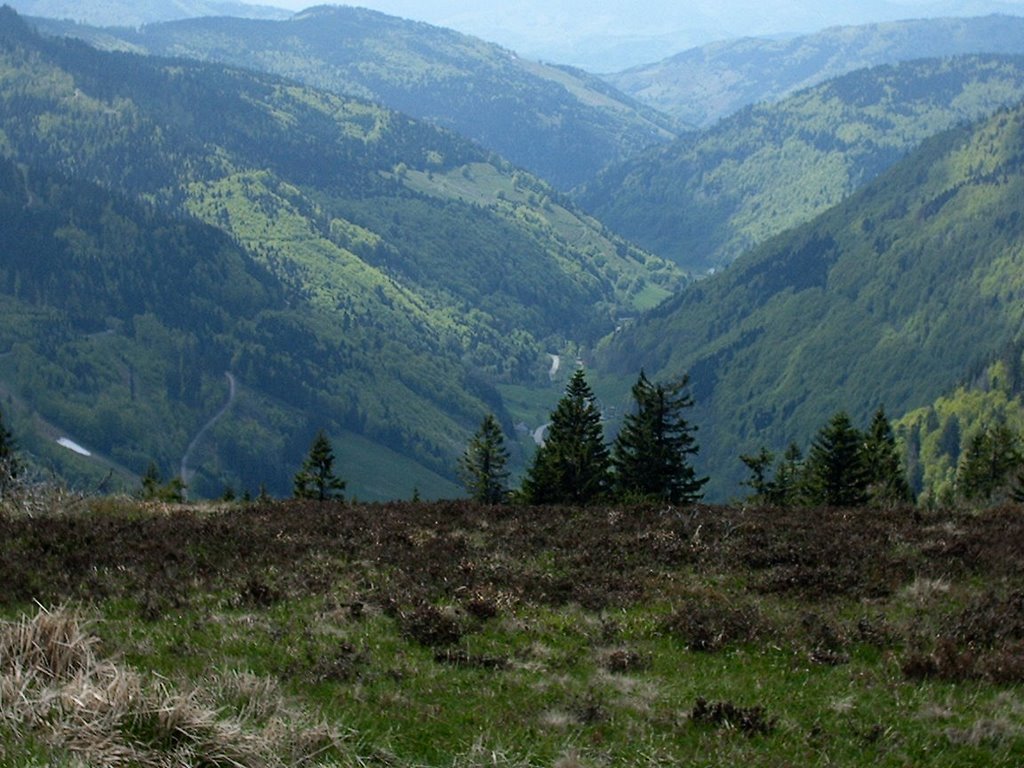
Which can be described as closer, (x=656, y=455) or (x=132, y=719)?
(x=132, y=719)

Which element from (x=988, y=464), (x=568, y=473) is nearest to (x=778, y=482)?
(x=988, y=464)

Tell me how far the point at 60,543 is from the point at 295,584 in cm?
586

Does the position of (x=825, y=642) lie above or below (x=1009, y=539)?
below

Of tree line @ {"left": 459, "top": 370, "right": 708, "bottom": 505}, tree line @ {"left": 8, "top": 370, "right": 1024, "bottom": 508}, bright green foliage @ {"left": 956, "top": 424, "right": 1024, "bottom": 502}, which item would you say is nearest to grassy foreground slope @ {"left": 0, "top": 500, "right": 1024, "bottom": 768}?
tree line @ {"left": 8, "top": 370, "right": 1024, "bottom": 508}

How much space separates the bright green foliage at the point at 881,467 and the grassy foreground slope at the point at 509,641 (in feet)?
106

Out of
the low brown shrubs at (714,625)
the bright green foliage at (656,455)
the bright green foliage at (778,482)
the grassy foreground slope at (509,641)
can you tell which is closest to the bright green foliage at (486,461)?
the bright green foliage at (656,455)

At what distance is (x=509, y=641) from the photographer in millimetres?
16641

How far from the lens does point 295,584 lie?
19.1 meters

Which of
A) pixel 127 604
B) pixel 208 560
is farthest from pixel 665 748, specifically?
pixel 208 560

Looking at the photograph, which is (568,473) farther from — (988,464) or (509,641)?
(988,464)

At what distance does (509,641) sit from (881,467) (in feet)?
191

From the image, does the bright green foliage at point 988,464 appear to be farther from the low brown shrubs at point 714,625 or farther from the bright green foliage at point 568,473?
the low brown shrubs at point 714,625

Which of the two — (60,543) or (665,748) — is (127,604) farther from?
(665,748)

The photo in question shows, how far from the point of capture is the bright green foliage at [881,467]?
A: 184ft
